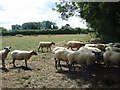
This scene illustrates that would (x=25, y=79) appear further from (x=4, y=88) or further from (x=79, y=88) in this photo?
Answer: (x=79, y=88)

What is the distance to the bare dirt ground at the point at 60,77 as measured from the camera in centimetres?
804

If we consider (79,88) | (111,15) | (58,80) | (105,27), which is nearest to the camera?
(79,88)

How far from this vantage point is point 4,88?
7844 mm

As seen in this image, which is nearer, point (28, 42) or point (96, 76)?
point (96, 76)

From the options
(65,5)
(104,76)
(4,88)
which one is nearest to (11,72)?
(4,88)

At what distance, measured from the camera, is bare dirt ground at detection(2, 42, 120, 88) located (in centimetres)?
804

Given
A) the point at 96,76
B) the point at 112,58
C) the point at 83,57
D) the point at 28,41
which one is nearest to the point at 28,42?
Answer: the point at 28,41

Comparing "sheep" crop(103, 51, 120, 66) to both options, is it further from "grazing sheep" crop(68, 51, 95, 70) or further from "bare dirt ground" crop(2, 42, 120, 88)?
"grazing sheep" crop(68, 51, 95, 70)

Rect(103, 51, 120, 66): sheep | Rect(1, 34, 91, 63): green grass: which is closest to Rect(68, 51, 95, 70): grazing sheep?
Rect(103, 51, 120, 66): sheep

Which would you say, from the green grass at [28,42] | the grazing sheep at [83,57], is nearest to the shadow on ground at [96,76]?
the grazing sheep at [83,57]

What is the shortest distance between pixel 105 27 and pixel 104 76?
13.8 ft

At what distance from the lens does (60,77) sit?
9.13m

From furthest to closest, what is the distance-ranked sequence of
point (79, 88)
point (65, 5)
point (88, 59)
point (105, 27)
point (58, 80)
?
point (65, 5) → point (105, 27) → point (88, 59) → point (58, 80) → point (79, 88)

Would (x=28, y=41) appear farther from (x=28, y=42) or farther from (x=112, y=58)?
(x=112, y=58)
